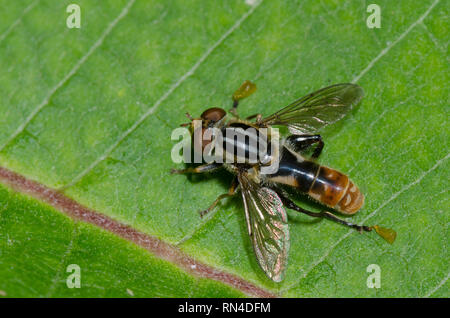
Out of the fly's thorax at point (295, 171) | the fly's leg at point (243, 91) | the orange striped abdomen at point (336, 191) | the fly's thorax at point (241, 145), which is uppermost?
the fly's leg at point (243, 91)

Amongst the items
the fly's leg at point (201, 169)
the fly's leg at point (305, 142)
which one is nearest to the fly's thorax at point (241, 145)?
the fly's leg at point (201, 169)

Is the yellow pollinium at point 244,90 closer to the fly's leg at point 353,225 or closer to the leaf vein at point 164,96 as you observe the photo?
the leaf vein at point 164,96

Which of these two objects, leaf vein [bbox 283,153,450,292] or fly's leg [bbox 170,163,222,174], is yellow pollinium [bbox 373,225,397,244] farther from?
fly's leg [bbox 170,163,222,174]

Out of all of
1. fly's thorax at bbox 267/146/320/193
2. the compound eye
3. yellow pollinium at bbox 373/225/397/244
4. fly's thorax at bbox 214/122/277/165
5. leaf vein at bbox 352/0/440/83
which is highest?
leaf vein at bbox 352/0/440/83

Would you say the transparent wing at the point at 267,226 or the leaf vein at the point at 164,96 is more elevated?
the leaf vein at the point at 164,96

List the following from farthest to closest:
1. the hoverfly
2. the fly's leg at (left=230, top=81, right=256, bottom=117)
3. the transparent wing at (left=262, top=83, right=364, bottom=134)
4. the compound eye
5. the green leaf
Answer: the fly's leg at (left=230, top=81, right=256, bottom=117)
the compound eye
the transparent wing at (left=262, top=83, right=364, bottom=134)
the hoverfly
the green leaf

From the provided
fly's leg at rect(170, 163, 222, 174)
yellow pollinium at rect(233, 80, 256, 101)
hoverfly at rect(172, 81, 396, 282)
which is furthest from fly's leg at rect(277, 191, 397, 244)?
yellow pollinium at rect(233, 80, 256, 101)

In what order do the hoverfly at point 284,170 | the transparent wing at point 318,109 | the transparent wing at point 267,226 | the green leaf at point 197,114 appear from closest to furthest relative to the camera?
the transparent wing at point 267,226, the green leaf at point 197,114, the hoverfly at point 284,170, the transparent wing at point 318,109
